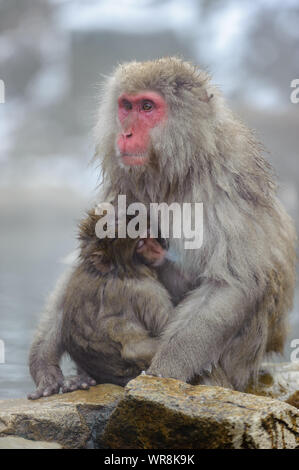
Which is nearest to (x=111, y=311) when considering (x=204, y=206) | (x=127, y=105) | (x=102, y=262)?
(x=102, y=262)

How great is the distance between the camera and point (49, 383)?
3506mm

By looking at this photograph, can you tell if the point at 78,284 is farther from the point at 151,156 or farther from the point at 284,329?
the point at 284,329

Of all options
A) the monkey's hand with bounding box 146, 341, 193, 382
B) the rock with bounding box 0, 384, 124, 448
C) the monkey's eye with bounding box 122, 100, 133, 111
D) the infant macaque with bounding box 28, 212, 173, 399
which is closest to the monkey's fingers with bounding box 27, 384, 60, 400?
the infant macaque with bounding box 28, 212, 173, 399

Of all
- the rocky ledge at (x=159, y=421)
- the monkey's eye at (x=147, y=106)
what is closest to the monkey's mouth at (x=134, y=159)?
the monkey's eye at (x=147, y=106)

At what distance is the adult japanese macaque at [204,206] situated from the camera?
3262 mm

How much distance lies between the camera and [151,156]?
11.1 feet

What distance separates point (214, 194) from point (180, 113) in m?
0.46

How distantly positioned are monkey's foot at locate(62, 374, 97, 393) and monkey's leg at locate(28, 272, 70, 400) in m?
0.06

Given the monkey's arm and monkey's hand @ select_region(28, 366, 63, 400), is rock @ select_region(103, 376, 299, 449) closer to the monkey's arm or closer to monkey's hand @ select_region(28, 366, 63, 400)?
the monkey's arm

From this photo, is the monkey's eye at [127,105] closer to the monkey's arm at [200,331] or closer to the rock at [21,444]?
the monkey's arm at [200,331]

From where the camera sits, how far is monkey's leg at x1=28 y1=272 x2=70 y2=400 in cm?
354

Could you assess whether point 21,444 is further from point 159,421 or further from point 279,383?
point 279,383

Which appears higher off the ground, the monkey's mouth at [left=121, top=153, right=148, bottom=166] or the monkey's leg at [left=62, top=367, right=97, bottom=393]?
the monkey's mouth at [left=121, top=153, right=148, bottom=166]

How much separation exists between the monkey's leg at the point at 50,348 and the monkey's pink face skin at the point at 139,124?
0.90 meters
